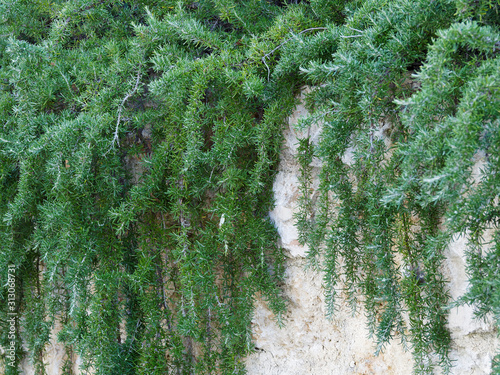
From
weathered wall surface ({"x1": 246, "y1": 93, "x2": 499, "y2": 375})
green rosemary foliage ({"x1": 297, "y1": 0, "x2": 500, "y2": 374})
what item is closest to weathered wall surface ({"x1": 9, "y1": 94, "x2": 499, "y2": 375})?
weathered wall surface ({"x1": 246, "y1": 93, "x2": 499, "y2": 375})

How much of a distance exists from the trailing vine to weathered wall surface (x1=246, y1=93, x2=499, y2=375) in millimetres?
67

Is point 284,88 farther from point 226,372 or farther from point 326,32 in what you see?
point 226,372

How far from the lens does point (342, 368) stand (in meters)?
1.57

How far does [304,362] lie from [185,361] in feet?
1.48

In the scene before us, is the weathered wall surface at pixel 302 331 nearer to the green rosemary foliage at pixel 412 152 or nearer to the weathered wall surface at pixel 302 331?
the weathered wall surface at pixel 302 331

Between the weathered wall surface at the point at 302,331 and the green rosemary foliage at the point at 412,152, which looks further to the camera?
the weathered wall surface at the point at 302,331

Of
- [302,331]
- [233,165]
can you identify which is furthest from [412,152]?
[302,331]

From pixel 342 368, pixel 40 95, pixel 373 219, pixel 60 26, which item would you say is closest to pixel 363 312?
pixel 342 368

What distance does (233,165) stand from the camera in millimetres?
1445

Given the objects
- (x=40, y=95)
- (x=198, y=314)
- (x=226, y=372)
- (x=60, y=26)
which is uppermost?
(x=60, y=26)

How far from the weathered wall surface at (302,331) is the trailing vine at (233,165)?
7 centimetres

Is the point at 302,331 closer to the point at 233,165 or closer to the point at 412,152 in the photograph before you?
the point at 233,165

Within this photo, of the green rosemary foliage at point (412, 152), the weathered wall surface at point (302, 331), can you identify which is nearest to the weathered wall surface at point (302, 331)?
the weathered wall surface at point (302, 331)

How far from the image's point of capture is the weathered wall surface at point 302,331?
151cm
